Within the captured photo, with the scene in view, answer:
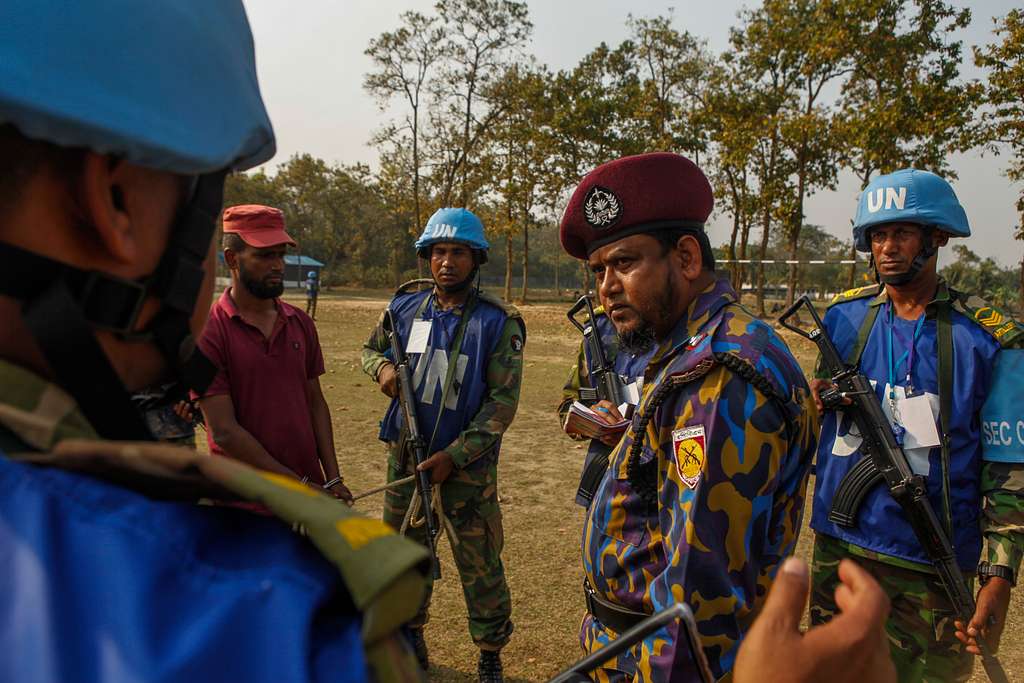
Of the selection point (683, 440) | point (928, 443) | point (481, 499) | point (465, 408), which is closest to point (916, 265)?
point (928, 443)

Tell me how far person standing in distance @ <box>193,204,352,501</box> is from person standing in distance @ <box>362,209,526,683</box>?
53 centimetres

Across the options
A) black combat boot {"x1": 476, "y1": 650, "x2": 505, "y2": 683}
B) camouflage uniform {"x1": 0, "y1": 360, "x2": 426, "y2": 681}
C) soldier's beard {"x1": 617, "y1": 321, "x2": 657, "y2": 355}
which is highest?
soldier's beard {"x1": 617, "y1": 321, "x2": 657, "y2": 355}

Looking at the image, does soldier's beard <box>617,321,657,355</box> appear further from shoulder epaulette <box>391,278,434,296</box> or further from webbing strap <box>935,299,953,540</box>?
shoulder epaulette <box>391,278,434,296</box>

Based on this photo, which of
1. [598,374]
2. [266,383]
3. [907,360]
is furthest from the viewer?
[598,374]

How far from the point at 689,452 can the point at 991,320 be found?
1966 millimetres

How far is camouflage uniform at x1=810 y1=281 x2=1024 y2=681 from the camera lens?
8.76 ft

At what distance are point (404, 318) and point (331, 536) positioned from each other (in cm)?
374

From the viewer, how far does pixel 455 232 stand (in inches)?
168

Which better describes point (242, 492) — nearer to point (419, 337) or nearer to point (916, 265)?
point (916, 265)

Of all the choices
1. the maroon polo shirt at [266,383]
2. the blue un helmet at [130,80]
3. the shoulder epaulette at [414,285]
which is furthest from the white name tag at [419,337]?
the blue un helmet at [130,80]

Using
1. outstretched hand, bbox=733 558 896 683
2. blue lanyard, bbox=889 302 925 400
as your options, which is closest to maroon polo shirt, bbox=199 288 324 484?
blue lanyard, bbox=889 302 925 400

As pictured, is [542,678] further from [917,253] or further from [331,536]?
[331,536]

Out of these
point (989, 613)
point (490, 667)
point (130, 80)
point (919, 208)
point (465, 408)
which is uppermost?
point (919, 208)

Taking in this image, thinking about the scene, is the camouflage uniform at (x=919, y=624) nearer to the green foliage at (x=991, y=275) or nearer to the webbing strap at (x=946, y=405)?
the webbing strap at (x=946, y=405)
